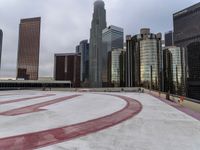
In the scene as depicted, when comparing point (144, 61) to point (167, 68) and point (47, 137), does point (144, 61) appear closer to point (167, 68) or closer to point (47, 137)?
point (167, 68)

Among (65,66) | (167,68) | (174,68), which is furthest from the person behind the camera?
(65,66)

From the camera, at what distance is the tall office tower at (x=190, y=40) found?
14136 centimetres

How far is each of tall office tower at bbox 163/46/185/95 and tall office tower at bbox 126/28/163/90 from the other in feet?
31.6

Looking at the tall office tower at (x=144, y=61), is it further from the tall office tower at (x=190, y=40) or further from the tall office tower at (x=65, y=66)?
the tall office tower at (x=65, y=66)

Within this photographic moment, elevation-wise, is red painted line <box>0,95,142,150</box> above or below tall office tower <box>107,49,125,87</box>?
below

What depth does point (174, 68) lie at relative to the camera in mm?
150500

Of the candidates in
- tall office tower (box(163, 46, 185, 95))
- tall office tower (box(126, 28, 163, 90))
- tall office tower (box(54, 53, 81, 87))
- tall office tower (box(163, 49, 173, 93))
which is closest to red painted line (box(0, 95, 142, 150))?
tall office tower (box(126, 28, 163, 90))

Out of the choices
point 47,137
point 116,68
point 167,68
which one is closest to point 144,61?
point 167,68

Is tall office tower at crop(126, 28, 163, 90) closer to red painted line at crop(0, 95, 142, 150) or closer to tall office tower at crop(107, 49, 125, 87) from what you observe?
tall office tower at crop(107, 49, 125, 87)

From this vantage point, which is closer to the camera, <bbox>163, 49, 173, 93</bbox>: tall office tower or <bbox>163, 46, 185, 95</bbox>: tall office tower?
<bbox>163, 49, 173, 93</bbox>: tall office tower

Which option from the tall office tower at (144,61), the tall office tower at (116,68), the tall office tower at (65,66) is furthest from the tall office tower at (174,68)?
the tall office tower at (65,66)

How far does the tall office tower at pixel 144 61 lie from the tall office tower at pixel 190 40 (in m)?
25.3

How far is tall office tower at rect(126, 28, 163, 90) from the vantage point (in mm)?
135500

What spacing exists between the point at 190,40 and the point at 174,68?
30766mm
